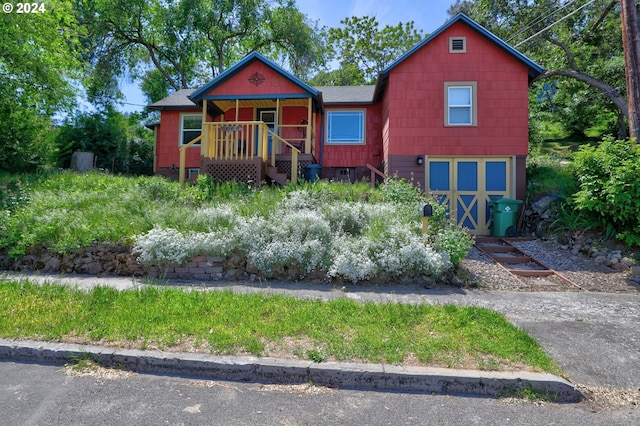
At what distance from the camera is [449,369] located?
3.35m

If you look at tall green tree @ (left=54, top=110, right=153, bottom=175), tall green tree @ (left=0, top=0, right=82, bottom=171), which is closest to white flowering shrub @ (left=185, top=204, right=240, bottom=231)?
tall green tree @ (left=0, top=0, right=82, bottom=171)

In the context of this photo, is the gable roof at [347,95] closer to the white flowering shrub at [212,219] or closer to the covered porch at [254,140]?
the covered porch at [254,140]

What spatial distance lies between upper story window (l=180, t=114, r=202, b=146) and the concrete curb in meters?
13.6

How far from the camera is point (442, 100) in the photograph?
40.7ft

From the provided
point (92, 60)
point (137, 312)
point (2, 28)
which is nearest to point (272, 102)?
point (2, 28)

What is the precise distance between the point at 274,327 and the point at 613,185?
Answer: 317 inches

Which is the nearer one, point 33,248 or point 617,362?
point 617,362

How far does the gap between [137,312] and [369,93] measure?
46.1ft

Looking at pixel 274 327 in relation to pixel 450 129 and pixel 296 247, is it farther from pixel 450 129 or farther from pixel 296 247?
pixel 450 129

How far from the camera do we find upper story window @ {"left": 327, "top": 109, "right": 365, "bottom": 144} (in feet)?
49.9

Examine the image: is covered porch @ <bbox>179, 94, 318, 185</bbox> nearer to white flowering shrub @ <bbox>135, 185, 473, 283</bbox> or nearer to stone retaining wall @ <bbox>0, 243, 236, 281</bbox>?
white flowering shrub @ <bbox>135, 185, 473, 283</bbox>

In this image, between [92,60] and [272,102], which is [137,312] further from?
[92,60]

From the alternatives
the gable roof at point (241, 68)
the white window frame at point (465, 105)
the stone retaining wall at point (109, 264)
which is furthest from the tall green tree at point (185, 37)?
the stone retaining wall at point (109, 264)

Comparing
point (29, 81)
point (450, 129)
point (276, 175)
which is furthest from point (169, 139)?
point (450, 129)
